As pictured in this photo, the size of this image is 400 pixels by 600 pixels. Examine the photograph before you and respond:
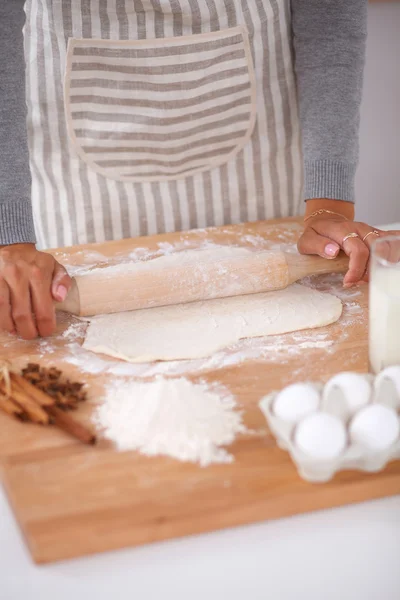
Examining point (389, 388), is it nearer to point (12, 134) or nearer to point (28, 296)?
point (28, 296)

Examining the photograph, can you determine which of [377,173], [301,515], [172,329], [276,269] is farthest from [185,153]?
[377,173]

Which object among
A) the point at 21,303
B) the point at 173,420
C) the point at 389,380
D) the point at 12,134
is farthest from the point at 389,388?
the point at 12,134

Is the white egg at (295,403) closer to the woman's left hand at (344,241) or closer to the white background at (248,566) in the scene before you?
the white background at (248,566)

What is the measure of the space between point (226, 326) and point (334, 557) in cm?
55

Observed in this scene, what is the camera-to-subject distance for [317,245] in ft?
4.69

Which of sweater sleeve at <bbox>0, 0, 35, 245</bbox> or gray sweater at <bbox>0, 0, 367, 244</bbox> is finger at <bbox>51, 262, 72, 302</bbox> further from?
gray sweater at <bbox>0, 0, 367, 244</bbox>

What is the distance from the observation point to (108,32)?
156 cm

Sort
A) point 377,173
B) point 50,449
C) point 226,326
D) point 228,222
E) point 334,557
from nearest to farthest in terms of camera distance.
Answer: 1. point 334,557
2. point 50,449
3. point 226,326
4. point 228,222
5. point 377,173

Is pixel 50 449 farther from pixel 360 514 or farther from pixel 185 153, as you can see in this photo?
pixel 185 153

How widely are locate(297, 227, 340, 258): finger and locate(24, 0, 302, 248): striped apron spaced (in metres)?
0.36

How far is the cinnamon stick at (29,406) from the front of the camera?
967 mm

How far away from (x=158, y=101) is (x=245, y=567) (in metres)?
1.14

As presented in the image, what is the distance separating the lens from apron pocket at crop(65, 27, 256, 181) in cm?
158

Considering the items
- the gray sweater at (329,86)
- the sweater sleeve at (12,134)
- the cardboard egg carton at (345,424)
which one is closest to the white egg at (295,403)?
the cardboard egg carton at (345,424)
